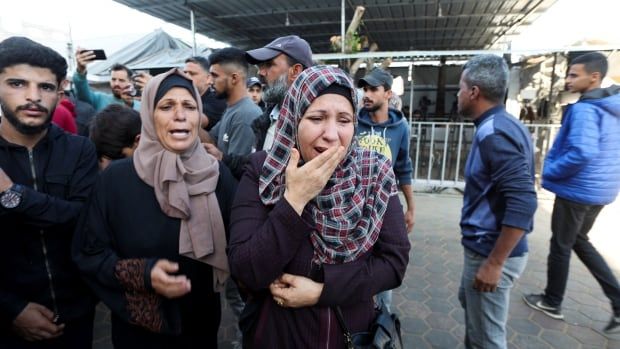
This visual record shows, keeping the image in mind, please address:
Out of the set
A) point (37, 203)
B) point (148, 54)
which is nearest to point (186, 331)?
point (37, 203)

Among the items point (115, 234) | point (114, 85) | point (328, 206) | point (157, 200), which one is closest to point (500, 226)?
point (328, 206)

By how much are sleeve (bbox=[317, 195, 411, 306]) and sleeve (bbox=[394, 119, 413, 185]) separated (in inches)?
70.9

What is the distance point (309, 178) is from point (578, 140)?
294 centimetres

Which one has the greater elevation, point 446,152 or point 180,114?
point 180,114

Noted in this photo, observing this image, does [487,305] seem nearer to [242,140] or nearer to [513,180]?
[513,180]

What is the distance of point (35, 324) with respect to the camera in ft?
5.42

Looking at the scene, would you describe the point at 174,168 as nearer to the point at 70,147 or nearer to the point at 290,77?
the point at 70,147

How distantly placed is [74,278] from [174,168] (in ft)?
2.72

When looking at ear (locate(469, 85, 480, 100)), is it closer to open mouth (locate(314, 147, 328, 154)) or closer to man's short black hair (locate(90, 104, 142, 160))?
open mouth (locate(314, 147, 328, 154))

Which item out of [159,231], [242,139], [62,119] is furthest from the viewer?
[62,119]

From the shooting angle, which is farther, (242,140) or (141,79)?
(141,79)

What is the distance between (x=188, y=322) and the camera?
1732mm

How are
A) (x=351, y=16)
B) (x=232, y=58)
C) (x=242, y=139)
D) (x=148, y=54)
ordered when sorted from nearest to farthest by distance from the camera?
(x=242, y=139) → (x=232, y=58) → (x=148, y=54) → (x=351, y=16)

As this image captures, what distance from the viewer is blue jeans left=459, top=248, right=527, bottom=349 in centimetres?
206
